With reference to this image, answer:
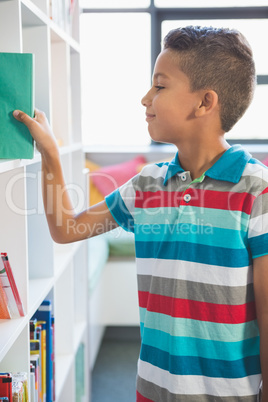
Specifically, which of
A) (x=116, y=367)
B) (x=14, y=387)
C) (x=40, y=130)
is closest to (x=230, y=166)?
(x=40, y=130)

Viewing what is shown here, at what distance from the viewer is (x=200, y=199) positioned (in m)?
1.09

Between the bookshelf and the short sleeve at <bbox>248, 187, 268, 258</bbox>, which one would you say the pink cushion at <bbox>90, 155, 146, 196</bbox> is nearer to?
the bookshelf

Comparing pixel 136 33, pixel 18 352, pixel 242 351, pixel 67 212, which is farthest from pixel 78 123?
pixel 136 33

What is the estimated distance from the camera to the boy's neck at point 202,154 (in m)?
1.13

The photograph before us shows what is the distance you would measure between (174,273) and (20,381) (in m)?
0.43

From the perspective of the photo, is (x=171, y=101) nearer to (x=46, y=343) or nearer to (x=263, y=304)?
(x=263, y=304)

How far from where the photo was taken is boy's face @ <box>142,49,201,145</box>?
1.10 m

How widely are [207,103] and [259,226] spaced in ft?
0.92

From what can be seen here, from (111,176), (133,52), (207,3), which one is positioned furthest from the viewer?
(133,52)

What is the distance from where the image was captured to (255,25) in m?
4.29

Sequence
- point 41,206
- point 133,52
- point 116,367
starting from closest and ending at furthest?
1. point 41,206
2. point 116,367
3. point 133,52

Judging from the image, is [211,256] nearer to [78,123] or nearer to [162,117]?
[162,117]

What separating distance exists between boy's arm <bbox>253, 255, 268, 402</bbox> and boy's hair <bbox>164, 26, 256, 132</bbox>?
336 millimetres

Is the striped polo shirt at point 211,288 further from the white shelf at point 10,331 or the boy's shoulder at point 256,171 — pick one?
the white shelf at point 10,331
